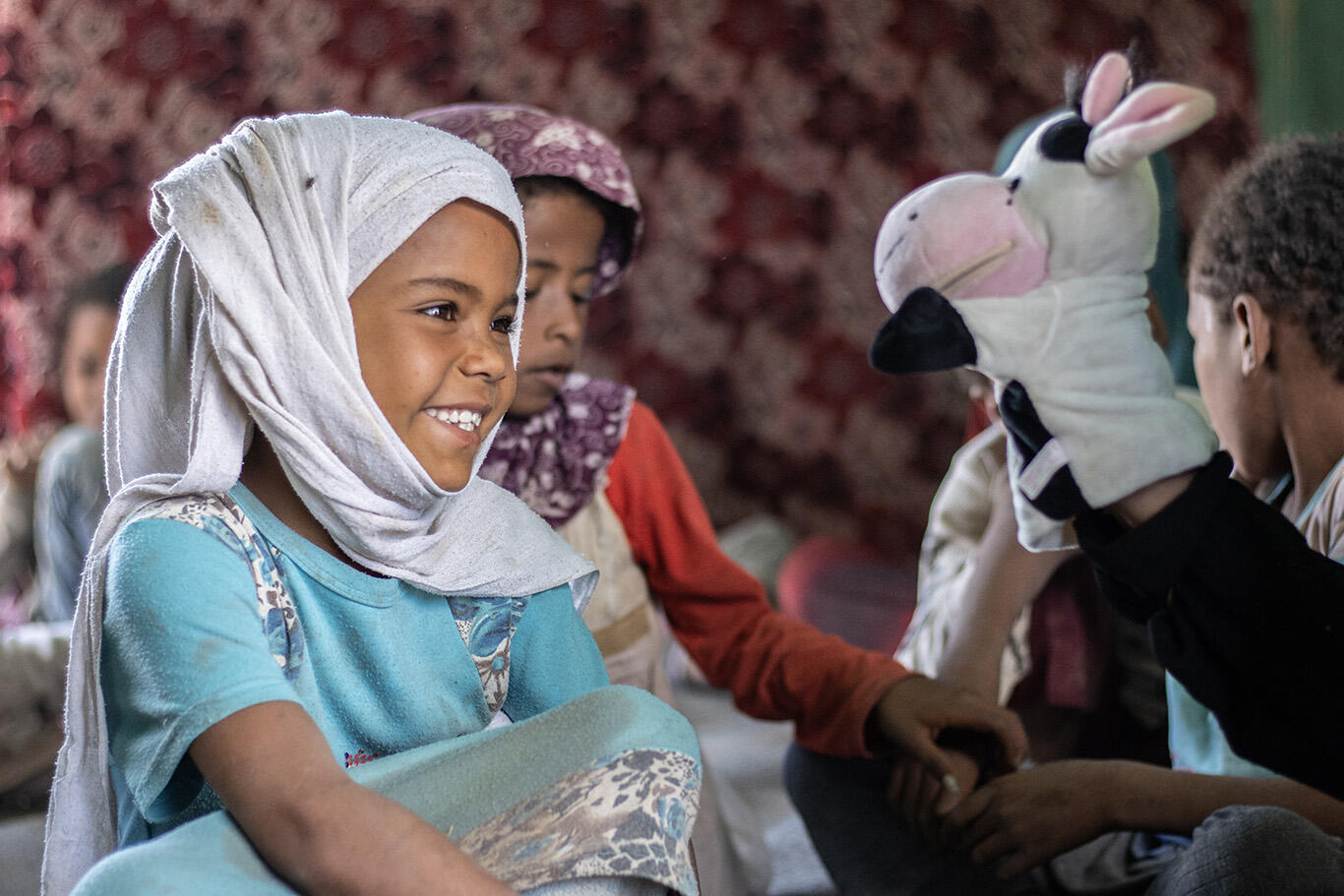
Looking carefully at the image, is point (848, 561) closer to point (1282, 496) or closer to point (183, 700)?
point (1282, 496)

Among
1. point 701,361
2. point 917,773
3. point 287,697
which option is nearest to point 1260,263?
point 917,773

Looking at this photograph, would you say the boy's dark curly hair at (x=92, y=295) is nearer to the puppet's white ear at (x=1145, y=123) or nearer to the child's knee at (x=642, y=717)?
the child's knee at (x=642, y=717)

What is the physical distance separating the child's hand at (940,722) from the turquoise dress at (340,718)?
0.35 metres

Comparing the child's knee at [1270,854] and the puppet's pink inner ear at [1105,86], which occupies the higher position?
the puppet's pink inner ear at [1105,86]

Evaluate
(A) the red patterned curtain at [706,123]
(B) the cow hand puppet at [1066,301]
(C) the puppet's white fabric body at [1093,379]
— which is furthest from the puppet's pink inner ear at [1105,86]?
(A) the red patterned curtain at [706,123]

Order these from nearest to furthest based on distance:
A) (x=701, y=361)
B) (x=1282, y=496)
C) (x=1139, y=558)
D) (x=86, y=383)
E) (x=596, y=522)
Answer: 1. (x=1139, y=558)
2. (x=1282, y=496)
3. (x=596, y=522)
4. (x=86, y=383)
5. (x=701, y=361)

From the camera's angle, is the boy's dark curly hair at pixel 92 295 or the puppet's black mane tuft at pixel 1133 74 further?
the boy's dark curly hair at pixel 92 295

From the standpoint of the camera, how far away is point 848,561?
7.38 ft

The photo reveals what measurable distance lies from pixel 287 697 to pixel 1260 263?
0.80 m

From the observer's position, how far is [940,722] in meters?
1.00

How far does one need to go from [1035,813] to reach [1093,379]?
1.37 ft

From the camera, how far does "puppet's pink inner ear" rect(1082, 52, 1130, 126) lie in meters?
0.77

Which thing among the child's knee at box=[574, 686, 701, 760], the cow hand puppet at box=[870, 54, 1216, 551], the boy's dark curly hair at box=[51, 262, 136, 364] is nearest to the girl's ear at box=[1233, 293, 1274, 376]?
the cow hand puppet at box=[870, 54, 1216, 551]

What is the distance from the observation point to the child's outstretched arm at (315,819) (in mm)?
617
